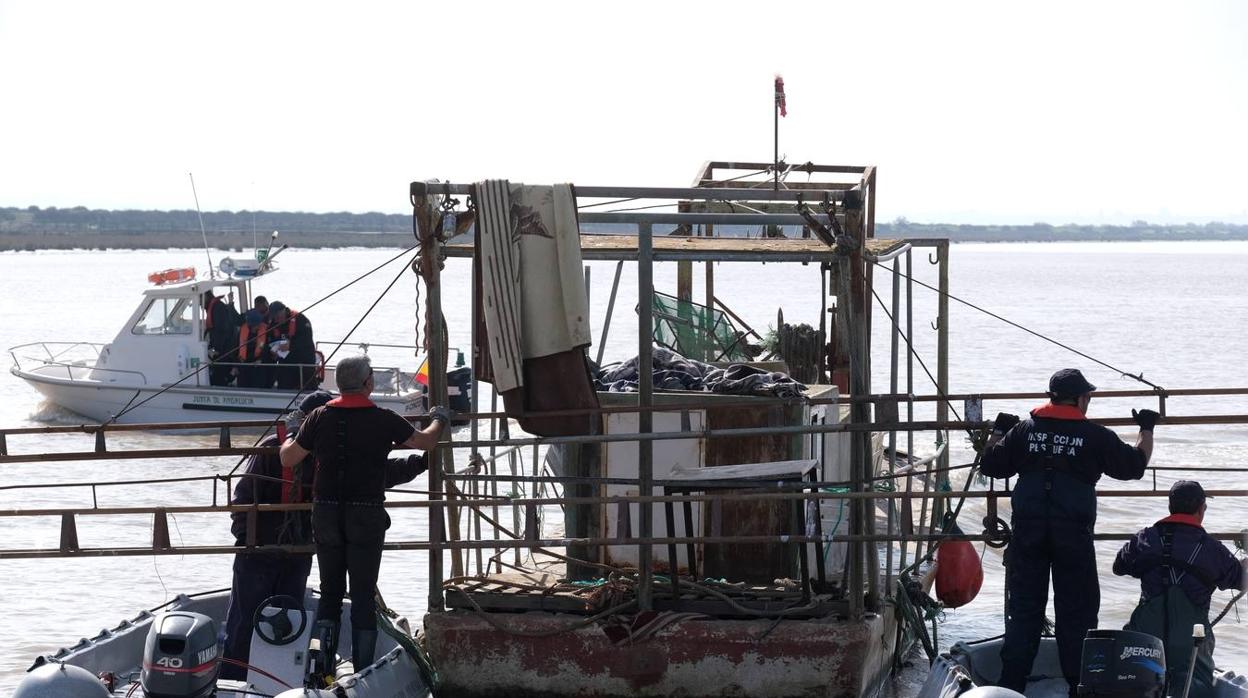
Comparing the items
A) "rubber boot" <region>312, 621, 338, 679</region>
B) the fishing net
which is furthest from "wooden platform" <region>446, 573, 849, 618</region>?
the fishing net

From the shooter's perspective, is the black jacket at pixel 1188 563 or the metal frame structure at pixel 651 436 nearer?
the black jacket at pixel 1188 563

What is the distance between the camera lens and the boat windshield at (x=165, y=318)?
22438 millimetres

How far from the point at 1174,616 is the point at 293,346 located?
1633 centimetres

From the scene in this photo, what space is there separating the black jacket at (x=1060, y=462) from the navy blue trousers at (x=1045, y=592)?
76 mm

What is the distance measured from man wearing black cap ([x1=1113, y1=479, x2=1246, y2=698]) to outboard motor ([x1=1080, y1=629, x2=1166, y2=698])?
516mm

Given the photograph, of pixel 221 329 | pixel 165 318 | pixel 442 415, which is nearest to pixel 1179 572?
pixel 442 415

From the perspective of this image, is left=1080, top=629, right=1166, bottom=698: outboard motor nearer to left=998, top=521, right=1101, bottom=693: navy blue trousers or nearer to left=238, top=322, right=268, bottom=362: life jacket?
left=998, top=521, right=1101, bottom=693: navy blue trousers

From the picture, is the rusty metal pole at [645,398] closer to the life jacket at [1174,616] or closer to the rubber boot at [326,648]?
the rubber boot at [326,648]

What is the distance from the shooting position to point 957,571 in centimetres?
805

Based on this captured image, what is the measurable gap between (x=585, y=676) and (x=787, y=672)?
1109mm

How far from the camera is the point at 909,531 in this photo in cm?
773

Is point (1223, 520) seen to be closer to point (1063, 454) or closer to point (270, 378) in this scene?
point (1063, 454)

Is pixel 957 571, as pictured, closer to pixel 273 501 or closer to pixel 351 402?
pixel 351 402

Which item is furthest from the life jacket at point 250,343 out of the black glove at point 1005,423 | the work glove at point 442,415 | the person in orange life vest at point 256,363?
the black glove at point 1005,423
